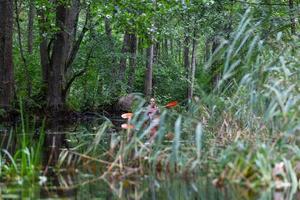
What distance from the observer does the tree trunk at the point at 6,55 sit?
14.6 m

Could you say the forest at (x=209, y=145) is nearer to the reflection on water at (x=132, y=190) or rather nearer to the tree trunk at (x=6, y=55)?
the reflection on water at (x=132, y=190)

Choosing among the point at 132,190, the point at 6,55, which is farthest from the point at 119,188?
the point at 6,55

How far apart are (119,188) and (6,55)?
1037 centimetres

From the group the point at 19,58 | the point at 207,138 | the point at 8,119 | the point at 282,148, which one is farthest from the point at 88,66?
the point at 282,148

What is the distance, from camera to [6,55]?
14812 mm

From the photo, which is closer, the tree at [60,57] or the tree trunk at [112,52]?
the tree at [60,57]

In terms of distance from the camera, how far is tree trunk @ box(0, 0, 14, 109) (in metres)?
14.6

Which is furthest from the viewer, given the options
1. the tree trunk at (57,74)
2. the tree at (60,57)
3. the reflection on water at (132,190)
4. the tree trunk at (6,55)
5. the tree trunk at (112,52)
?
the tree trunk at (112,52)

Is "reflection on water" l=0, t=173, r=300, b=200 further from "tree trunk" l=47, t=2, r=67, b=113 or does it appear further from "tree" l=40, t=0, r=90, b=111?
"tree trunk" l=47, t=2, r=67, b=113

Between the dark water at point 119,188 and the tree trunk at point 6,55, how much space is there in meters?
9.07

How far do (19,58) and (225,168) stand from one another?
14.4 meters

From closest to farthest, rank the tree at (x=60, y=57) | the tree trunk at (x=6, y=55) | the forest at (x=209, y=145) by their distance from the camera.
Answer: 1. the forest at (x=209, y=145)
2. the tree trunk at (x=6, y=55)
3. the tree at (x=60, y=57)

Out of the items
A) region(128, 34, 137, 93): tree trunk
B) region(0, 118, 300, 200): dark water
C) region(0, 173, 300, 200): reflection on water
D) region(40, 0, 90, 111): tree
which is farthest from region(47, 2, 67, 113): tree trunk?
region(0, 173, 300, 200): reflection on water

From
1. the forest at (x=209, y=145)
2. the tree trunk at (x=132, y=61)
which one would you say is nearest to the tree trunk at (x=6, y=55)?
the forest at (x=209, y=145)
